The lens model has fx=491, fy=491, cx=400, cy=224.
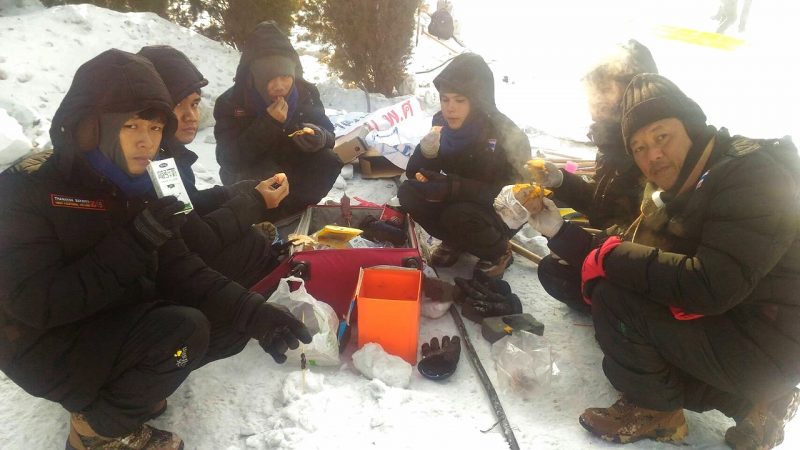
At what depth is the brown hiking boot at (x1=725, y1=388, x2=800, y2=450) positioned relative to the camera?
2146mm

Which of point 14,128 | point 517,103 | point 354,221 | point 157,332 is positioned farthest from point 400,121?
point 157,332

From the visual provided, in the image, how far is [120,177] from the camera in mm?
2004

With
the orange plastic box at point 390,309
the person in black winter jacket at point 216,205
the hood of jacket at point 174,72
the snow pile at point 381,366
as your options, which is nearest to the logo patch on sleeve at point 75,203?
the person in black winter jacket at point 216,205

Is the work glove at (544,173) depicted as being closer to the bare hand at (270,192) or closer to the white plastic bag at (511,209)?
the white plastic bag at (511,209)

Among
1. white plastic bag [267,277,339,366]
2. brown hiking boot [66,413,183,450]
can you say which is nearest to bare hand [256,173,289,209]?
white plastic bag [267,277,339,366]

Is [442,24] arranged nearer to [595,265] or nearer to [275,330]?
[595,265]

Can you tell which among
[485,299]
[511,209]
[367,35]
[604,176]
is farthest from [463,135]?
[367,35]

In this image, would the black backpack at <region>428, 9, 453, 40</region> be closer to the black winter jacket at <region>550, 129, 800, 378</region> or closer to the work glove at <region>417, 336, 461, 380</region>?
the work glove at <region>417, 336, 461, 380</region>

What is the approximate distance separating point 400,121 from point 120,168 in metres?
3.80

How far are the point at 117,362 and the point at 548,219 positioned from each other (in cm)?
220

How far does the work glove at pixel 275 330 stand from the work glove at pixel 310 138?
1787 millimetres

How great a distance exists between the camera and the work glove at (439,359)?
261 cm

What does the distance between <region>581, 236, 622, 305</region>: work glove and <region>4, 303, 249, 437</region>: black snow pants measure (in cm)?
179

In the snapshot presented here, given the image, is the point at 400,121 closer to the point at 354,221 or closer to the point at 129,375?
the point at 354,221
